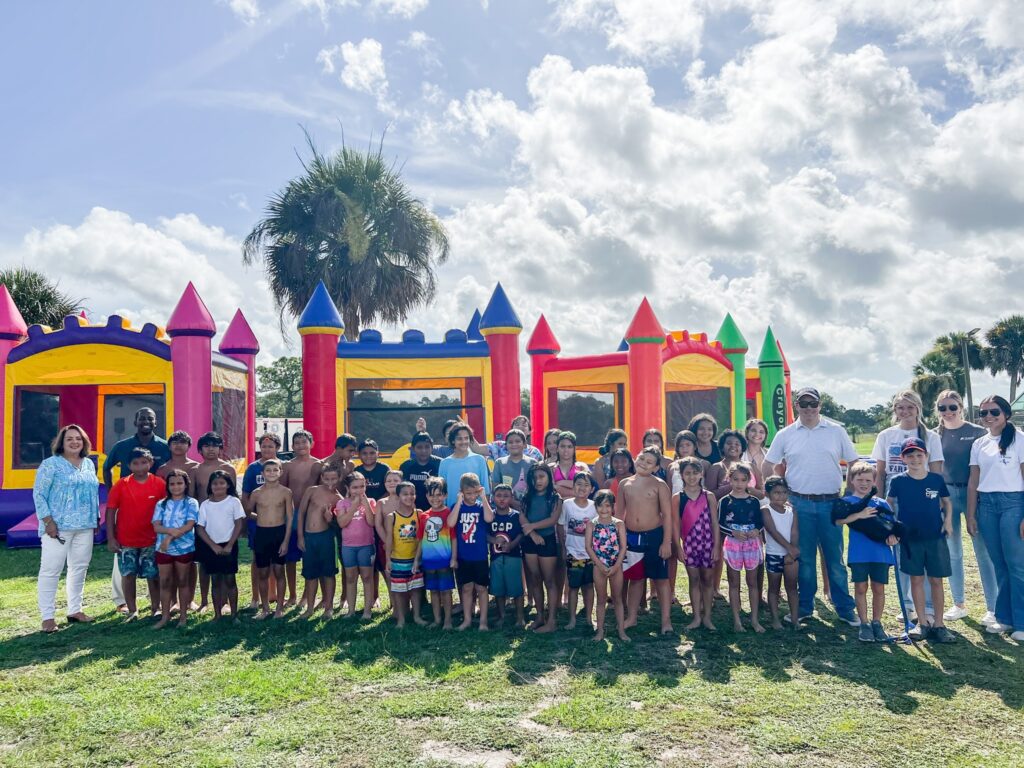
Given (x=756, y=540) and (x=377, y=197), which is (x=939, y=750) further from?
(x=377, y=197)

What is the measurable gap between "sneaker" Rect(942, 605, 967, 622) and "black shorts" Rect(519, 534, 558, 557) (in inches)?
119

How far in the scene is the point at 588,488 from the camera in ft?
18.3

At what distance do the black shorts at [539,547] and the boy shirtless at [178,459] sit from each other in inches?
114

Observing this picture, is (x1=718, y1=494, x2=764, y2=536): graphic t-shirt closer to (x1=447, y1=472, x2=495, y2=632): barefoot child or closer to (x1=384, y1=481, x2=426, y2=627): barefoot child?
(x1=447, y1=472, x2=495, y2=632): barefoot child

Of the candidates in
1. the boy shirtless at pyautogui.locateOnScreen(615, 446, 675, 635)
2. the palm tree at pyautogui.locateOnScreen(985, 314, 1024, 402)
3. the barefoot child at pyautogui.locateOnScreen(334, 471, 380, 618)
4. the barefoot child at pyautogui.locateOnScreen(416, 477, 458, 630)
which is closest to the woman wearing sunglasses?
the boy shirtless at pyautogui.locateOnScreen(615, 446, 675, 635)

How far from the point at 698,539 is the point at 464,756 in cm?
279

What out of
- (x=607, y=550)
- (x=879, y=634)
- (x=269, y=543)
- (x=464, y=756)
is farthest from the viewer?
(x=269, y=543)

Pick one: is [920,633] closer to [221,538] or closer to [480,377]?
[221,538]

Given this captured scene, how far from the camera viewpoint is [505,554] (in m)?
5.60

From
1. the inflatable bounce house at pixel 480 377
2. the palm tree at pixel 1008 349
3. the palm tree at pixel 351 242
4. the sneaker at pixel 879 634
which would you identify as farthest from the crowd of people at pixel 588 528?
the palm tree at pixel 1008 349

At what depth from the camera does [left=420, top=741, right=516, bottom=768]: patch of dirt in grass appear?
3275mm

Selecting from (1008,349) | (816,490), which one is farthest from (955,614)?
(1008,349)

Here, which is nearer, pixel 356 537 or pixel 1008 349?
pixel 356 537

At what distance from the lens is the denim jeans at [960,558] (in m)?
5.50
